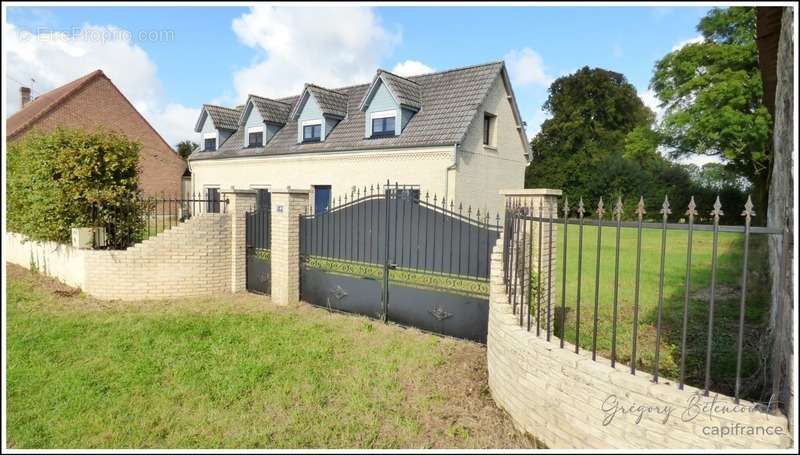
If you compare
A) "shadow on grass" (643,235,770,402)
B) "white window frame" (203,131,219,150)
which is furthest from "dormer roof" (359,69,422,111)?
"shadow on grass" (643,235,770,402)

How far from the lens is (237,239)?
10094 mm

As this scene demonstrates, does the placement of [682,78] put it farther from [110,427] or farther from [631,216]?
[110,427]

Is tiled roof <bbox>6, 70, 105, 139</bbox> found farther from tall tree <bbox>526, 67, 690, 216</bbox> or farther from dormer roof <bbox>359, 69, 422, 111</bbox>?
tall tree <bbox>526, 67, 690, 216</bbox>

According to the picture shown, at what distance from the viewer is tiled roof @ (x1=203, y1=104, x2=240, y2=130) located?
86.5 feet

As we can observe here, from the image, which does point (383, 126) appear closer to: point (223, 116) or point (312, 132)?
point (312, 132)

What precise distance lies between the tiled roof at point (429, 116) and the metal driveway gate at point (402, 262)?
9626 millimetres

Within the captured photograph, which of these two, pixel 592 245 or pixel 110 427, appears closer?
pixel 110 427

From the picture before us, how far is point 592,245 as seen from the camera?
61.7 ft

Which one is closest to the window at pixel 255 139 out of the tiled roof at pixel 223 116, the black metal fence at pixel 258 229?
the tiled roof at pixel 223 116

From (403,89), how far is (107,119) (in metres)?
19.0

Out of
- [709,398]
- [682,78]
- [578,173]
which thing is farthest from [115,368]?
[578,173]

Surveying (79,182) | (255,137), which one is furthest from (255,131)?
(79,182)

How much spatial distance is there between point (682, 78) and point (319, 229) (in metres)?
26.9

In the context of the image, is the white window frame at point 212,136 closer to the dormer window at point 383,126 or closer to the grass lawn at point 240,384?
the dormer window at point 383,126
